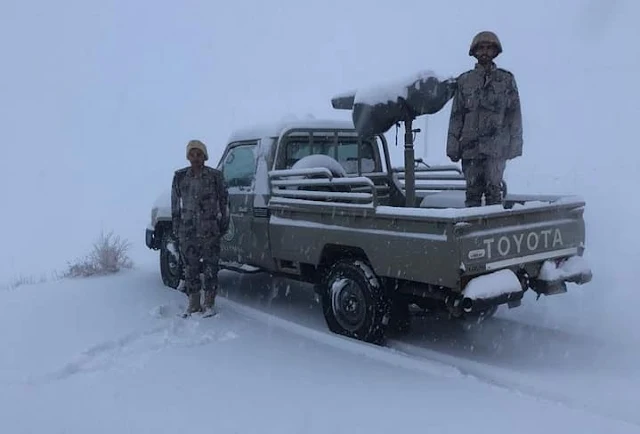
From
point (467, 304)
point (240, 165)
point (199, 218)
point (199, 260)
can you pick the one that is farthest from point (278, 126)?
point (467, 304)

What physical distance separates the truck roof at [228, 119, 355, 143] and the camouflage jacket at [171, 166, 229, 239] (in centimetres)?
83

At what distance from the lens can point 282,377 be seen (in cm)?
437

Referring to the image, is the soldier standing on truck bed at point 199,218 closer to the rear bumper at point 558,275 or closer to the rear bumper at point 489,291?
the rear bumper at point 489,291

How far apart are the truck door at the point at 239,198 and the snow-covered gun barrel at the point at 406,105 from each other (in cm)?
151

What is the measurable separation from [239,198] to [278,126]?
0.92 metres

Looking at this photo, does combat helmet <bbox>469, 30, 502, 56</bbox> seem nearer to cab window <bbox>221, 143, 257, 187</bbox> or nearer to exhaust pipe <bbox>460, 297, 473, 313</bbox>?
exhaust pipe <bbox>460, 297, 473, 313</bbox>

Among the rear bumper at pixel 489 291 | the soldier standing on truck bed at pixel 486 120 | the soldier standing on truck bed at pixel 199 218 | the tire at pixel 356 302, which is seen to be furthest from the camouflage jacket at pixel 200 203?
the rear bumper at pixel 489 291

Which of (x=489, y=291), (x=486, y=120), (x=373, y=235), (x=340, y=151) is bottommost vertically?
(x=489, y=291)

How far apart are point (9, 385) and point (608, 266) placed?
6.84 meters

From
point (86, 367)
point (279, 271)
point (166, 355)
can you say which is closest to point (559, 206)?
point (279, 271)

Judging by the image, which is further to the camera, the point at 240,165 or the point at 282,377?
the point at 240,165

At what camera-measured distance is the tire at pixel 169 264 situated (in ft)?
24.1

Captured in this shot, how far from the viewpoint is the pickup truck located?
4.56 metres

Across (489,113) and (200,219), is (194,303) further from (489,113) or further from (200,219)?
(489,113)
